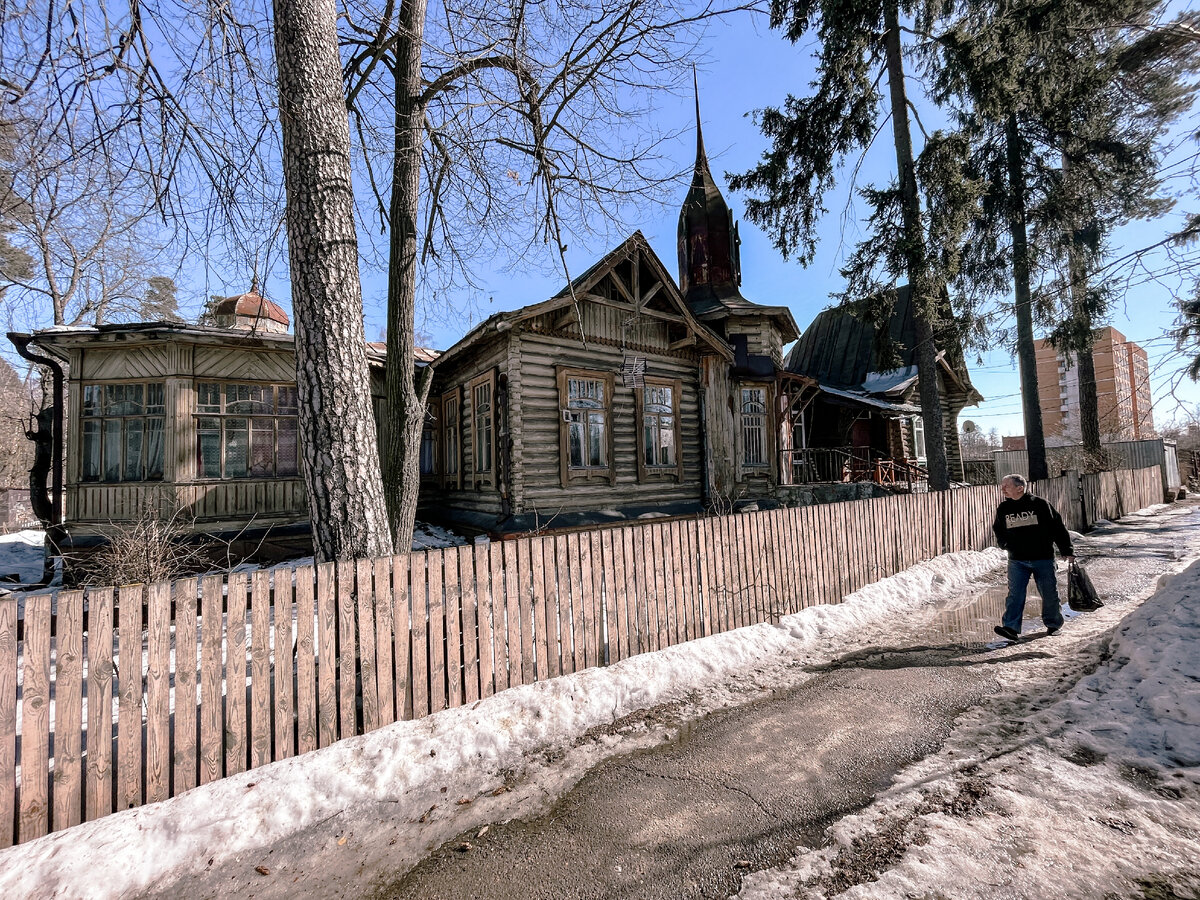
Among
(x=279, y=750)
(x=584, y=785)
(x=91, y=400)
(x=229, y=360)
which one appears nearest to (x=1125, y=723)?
(x=584, y=785)

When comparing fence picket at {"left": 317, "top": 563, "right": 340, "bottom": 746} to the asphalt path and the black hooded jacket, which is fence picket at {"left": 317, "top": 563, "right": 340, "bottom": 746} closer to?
the asphalt path

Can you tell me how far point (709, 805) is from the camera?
2.89 meters

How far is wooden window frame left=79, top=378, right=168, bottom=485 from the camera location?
10.5 meters

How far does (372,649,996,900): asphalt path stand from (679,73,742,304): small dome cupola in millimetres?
15968

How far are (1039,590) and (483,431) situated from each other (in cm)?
1018

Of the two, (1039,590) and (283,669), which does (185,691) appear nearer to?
(283,669)

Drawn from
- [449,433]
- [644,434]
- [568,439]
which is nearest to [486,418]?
[568,439]

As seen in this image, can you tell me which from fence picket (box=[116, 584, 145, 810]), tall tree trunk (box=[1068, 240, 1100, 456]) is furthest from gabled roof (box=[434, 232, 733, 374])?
tall tree trunk (box=[1068, 240, 1100, 456])

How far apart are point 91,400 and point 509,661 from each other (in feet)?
40.6

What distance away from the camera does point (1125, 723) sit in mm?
3447

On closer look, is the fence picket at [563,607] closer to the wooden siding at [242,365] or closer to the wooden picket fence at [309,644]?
the wooden picket fence at [309,644]

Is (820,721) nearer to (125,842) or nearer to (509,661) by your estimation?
(509,661)

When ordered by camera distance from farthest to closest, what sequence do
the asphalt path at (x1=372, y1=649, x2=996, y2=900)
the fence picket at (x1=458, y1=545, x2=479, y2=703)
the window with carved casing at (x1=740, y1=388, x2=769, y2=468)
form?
the window with carved casing at (x1=740, y1=388, x2=769, y2=468) < the fence picket at (x1=458, y1=545, x2=479, y2=703) < the asphalt path at (x1=372, y1=649, x2=996, y2=900)

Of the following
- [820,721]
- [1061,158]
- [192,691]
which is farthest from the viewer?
[1061,158]
